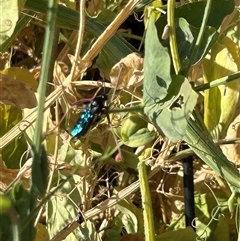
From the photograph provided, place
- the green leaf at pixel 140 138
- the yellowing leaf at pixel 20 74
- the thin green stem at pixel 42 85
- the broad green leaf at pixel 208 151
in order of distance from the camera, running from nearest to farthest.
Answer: the thin green stem at pixel 42 85, the broad green leaf at pixel 208 151, the green leaf at pixel 140 138, the yellowing leaf at pixel 20 74

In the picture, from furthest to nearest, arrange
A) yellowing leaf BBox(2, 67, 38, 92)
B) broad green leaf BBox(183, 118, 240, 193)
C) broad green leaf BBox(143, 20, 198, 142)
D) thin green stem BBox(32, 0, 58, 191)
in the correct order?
yellowing leaf BBox(2, 67, 38, 92), broad green leaf BBox(183, 118, 240, 193), broad green leaf BBox(143, 20, 198, 142), thin green stem BBox(32, 0, 58, 191)

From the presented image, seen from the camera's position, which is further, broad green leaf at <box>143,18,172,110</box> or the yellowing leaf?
the yellowing leaf

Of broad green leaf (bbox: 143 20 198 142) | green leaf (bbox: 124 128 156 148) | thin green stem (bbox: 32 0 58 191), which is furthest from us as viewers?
green leaf (bbox: 124 128 156 148)

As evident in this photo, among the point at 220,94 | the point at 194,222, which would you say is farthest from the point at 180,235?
the point at 220,94

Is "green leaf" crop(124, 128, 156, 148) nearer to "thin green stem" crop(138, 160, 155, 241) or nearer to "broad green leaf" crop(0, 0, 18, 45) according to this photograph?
"thin green stem" crop(138, 160, 155, 241)

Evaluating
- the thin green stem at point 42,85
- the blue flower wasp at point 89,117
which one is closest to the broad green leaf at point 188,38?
the blue flower wasp at point 89,117

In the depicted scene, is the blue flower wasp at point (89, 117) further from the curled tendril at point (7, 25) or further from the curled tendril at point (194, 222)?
the curled tendril at point (194, 222)

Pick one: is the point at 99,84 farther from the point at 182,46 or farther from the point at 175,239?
the point at 175,239

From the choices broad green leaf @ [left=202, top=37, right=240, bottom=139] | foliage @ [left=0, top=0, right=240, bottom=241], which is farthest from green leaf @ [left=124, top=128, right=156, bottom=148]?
broad green leaf @ [left=202, top=37, right=240, bottom=139]
